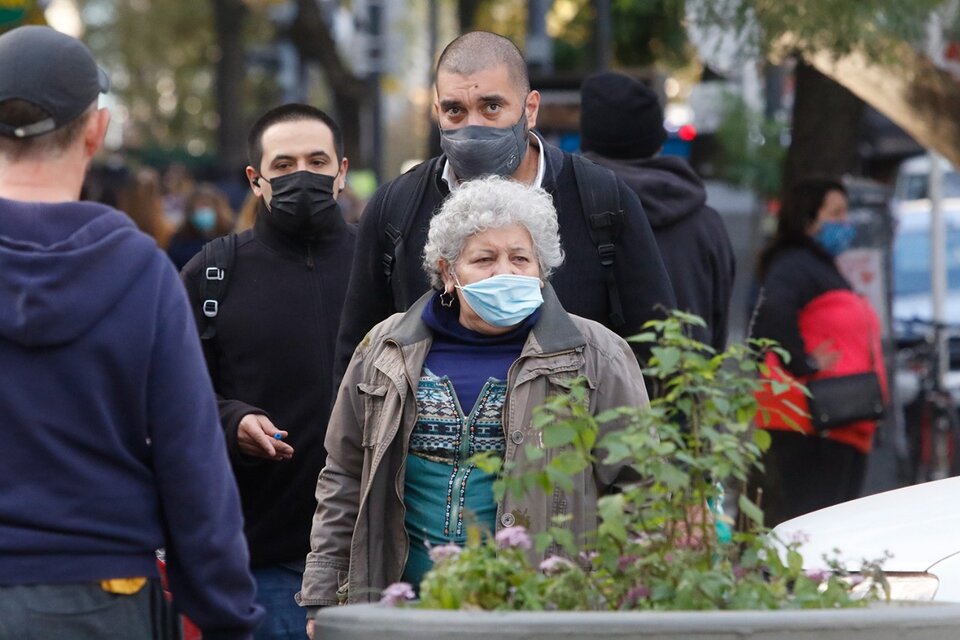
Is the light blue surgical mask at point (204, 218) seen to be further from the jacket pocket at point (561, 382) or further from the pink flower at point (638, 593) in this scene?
the pink flower at point (638, 593)

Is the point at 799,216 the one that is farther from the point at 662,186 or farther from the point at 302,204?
the point at 302,204

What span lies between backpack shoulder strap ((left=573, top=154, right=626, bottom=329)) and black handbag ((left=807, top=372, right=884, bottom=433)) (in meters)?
3.38

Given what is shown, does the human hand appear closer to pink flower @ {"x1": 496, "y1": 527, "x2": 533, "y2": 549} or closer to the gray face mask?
the gray face mask

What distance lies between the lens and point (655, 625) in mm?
2982

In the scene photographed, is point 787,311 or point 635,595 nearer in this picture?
point 635,595

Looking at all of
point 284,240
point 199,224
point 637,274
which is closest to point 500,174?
point 637,274

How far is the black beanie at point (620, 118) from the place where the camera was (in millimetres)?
6691

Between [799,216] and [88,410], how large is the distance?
6024 millimetres

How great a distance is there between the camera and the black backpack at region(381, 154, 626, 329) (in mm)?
5043

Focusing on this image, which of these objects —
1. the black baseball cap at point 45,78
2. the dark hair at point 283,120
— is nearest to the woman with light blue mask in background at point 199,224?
the dark hair at point 283,120

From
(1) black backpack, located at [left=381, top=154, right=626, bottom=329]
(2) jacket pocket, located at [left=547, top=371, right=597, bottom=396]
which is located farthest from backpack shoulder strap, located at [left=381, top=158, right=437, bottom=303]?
(2) jacket pocket, located at [left=547, top=371, right=597, bottom=396]

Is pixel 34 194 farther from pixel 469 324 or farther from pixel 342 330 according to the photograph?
pixel 342 330

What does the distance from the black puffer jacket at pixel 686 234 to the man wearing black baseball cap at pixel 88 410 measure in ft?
10.3

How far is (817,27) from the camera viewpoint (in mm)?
9164
